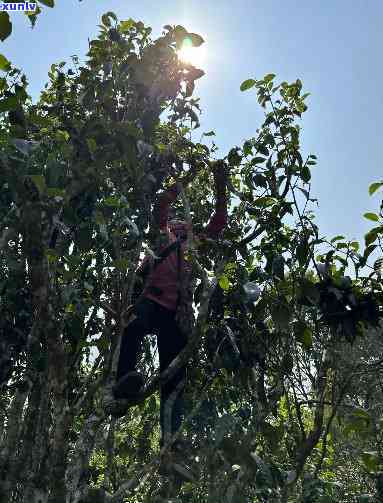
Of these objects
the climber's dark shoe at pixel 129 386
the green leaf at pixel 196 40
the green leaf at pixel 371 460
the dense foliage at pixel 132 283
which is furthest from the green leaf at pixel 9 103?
the green leaf at pixel 371 460

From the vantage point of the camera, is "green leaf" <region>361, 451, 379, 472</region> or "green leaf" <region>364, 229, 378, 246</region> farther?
"green leaf" <region>364, 229, 378, 246</region>

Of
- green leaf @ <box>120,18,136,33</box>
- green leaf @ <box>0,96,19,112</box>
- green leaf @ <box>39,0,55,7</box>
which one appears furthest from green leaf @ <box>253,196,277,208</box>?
green leaf @ <box>39,0,55,7</box>

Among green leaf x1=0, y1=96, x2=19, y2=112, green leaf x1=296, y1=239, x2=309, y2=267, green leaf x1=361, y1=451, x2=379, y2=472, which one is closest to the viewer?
green leaf x1=0, y1=96, x2=19, y2=112

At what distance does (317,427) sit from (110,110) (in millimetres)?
2348

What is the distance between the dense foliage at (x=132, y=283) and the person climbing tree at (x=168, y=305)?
0.12 metres

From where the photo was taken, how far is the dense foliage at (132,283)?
2486mm

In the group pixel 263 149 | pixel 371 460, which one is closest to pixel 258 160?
pixel 263 149

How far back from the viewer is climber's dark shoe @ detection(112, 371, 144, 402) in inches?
107

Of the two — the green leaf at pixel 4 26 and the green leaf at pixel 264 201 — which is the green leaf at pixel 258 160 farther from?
the green leaf at pixel 4 26

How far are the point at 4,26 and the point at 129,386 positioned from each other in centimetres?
196

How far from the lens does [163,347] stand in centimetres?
393

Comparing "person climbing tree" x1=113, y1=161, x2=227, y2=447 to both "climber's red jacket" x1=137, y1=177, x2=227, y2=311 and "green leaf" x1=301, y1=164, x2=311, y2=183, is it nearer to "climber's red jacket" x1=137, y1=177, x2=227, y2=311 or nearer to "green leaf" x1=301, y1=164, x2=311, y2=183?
"climber's red jacket" x1=137, y1=177, x2=227, y2=311

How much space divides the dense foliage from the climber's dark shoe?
0.10 m

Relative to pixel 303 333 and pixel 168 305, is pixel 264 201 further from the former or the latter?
pixel 168 305
